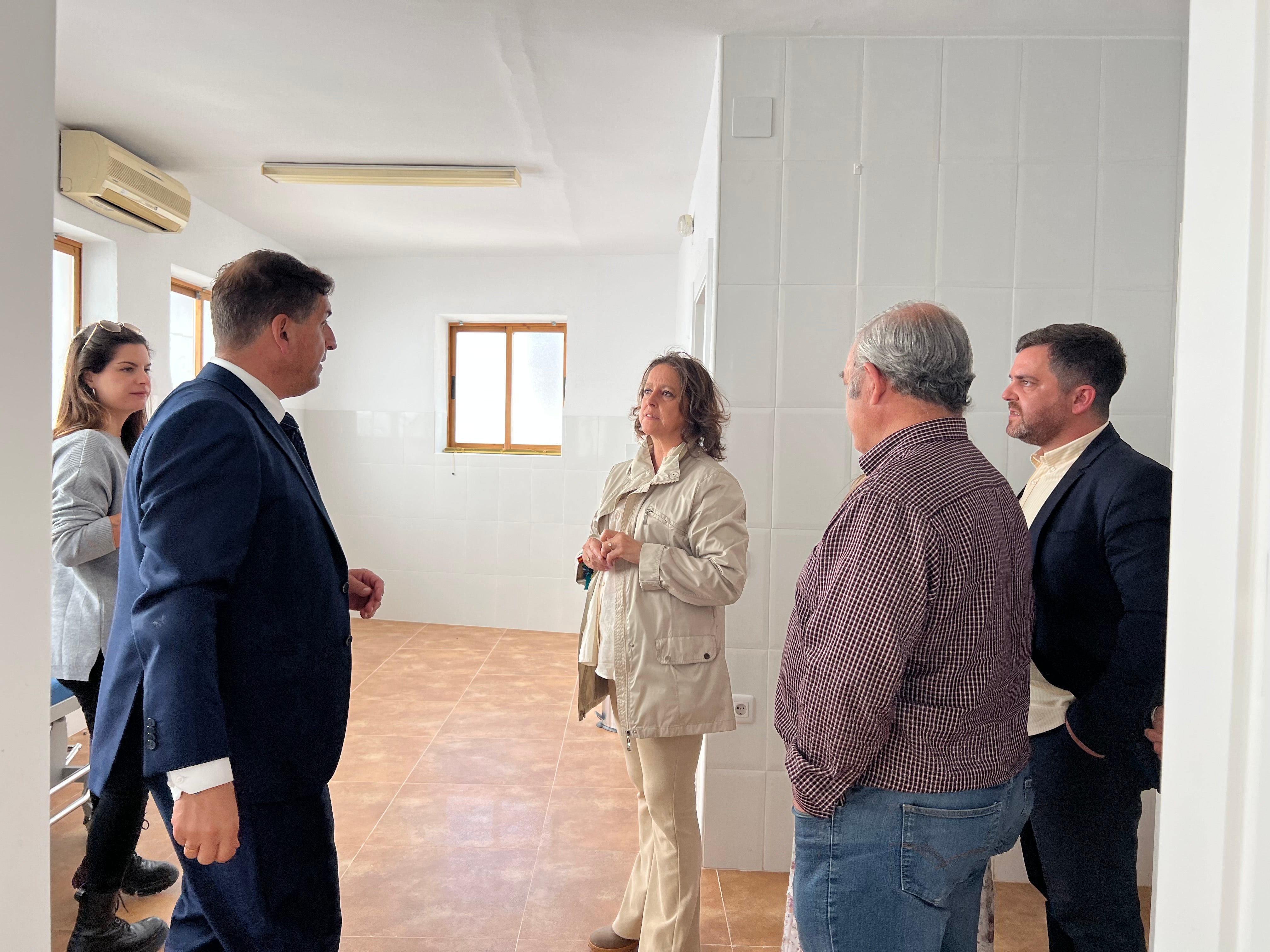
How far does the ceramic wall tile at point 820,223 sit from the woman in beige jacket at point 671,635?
66cm

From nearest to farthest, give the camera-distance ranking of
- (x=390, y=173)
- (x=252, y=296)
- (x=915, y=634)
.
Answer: (x=915, y=634)
(x=252, y=296)
(x=390, y=173)

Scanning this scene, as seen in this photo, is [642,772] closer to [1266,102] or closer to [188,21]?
[1266,102]

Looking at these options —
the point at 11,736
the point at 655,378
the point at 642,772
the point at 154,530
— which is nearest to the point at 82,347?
the point at 154,530

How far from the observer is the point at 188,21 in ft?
8.06

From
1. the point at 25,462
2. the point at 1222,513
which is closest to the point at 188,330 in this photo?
the point at 25,462

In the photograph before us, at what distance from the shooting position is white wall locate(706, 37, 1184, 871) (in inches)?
94.7

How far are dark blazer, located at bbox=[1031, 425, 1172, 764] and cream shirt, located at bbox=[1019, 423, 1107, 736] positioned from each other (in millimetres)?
22

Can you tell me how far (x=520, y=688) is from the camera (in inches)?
179

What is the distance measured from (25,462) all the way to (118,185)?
3.12 m

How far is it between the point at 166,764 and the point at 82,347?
163cm

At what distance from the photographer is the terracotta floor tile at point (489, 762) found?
A: 10.8ft

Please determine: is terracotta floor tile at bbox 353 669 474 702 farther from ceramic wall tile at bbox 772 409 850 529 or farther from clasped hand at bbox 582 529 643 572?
clasped hand at bbox 582 529 643 572

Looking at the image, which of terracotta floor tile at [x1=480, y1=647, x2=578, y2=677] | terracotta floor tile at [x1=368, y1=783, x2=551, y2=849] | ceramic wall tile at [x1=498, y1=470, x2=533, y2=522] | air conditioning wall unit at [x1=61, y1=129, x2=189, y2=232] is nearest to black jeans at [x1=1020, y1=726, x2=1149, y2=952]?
terracotta floor tile at [x1=368, y1=783, x2=551, y2=849]

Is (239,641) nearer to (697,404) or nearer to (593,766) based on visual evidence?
(697,404)
